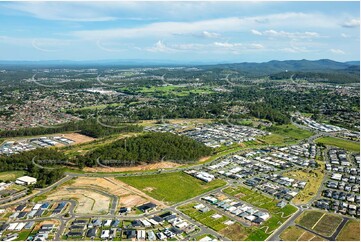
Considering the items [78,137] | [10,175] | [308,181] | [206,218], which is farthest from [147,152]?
[308,181]

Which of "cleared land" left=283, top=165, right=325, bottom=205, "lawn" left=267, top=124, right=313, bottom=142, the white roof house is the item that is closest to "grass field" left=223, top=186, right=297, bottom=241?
"cleared land" left=283, top=165, right=325, bottom=205

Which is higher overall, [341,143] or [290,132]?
[290,132]

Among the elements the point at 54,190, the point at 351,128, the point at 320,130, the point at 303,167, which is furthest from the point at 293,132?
the point at 54,190

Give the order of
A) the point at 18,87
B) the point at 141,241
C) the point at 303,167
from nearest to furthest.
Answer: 1. the point at 141,241
2. the point at 303,167
3. the point at 18,87

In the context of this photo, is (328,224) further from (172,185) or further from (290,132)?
(290,132)

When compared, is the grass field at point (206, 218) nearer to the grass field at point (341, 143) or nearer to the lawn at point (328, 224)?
the lawn at point (328, 224)

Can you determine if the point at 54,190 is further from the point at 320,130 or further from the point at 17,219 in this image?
the point at 320,130

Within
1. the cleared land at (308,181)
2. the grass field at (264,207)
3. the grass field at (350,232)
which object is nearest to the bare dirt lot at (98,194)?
the grass field at (264,207)
